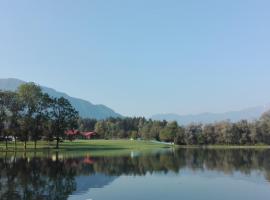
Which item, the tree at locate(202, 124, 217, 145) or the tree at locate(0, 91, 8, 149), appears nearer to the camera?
the tree at locate(0, 91, 8, 149)

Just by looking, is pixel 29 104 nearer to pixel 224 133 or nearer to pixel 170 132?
pixel 170 132

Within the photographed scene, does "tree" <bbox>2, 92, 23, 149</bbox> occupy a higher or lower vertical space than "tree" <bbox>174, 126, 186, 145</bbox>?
higher

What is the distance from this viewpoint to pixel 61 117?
108625mm

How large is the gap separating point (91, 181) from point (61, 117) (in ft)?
230

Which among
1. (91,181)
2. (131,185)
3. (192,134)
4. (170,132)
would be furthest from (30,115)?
(170,132)

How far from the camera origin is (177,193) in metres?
32.4

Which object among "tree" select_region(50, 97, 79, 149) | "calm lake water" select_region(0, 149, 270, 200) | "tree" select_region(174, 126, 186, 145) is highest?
"tree" select_region(50, 97, 79, 149)

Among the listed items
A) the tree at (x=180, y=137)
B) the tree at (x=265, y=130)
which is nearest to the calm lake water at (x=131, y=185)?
the tree at (x=265, y=130)

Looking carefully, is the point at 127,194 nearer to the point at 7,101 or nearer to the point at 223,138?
the point at 7,101

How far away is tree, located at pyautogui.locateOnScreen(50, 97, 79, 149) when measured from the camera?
348ft

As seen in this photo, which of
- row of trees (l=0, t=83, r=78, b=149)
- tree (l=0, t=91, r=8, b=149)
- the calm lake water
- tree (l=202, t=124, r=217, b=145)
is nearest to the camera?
the calm lake water

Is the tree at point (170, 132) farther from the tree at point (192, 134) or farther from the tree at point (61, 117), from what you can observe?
the tree at point (61, 117)

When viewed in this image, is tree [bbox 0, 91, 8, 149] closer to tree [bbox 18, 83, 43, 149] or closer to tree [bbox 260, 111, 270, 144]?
tree [bbox 18, 83, 43, 149]

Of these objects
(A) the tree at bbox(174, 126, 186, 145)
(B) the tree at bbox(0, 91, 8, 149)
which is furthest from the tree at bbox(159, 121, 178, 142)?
(B) the tree at bbox(0, 91, 8, 149)
